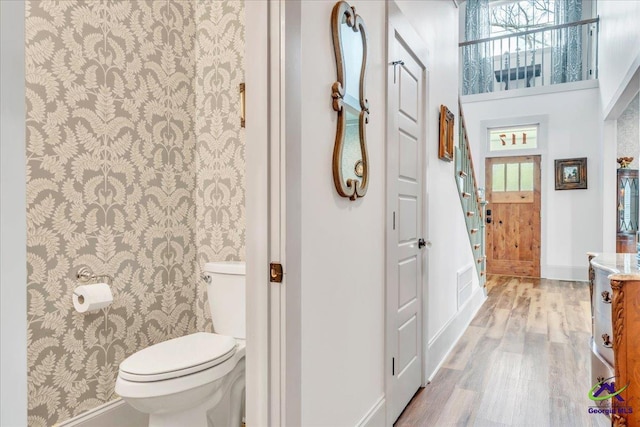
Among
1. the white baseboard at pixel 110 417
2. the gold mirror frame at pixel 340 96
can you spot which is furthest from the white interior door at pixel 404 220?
the white baseboard at pixel 110 417

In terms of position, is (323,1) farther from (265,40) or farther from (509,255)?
(509,255)

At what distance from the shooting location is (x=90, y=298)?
1858 millimetres

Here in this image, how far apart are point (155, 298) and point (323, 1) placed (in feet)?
6.03

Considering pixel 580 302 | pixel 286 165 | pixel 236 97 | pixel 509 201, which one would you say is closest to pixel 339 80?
pixel 286 165

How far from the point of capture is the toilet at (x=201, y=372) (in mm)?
1540

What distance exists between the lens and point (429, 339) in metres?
2.70

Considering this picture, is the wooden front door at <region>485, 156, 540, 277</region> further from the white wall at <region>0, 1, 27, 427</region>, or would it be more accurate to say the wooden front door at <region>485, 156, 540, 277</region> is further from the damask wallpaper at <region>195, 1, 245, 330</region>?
the white wall at <region>0, 1, 27, 427</region>

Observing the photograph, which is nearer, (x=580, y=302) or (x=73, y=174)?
(x=73, y=174)

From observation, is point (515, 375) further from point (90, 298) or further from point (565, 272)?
point (565, 272)

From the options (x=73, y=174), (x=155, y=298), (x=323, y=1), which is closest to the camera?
(x=323, y=1)

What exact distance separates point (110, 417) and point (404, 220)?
1887mm

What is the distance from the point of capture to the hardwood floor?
2117 mm

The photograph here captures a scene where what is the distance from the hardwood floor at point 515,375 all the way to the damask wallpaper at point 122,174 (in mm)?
1503

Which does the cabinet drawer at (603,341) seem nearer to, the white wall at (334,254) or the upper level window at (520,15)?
the white wall at (334,254)
